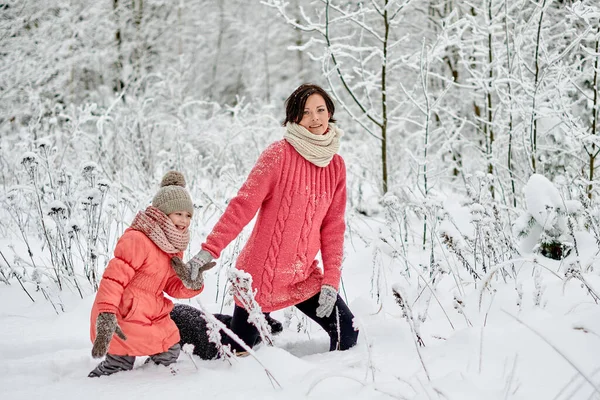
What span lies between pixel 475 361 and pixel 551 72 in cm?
344

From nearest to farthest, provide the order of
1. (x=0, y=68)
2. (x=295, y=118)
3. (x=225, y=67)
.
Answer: (x=295, y=118), (x=0, y=68), (x=225, y=67)

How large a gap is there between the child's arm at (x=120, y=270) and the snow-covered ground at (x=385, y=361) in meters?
0.32

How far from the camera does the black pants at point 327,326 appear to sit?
2131 mm

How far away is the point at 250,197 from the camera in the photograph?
80.9 inches

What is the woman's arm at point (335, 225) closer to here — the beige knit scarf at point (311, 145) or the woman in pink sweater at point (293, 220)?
the woman in pink sweater at point (293, 220)

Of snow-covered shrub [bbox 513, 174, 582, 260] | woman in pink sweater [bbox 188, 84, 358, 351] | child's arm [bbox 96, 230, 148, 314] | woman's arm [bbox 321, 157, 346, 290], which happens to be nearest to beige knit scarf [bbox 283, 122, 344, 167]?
woman in pink sweater [bbox 188, 84, 358, 351]

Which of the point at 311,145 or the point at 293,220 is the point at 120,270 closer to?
the point at 293,220

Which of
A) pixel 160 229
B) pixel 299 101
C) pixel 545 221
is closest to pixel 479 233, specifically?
pixel 545 221

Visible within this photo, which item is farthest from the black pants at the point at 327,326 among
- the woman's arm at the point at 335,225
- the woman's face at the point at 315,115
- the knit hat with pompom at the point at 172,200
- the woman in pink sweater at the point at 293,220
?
the woman's face at the point at 315,115

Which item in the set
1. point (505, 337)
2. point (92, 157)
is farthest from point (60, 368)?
point (92, 157)

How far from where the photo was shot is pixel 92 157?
20.2 feet

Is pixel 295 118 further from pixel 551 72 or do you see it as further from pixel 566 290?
pixel 551 72

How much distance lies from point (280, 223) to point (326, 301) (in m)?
0.41

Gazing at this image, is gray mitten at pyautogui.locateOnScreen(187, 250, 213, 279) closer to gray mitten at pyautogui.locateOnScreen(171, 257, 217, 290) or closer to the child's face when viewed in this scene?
gray mitten at pyautogui.locateOnScreen(171, 257, 217, 290)
